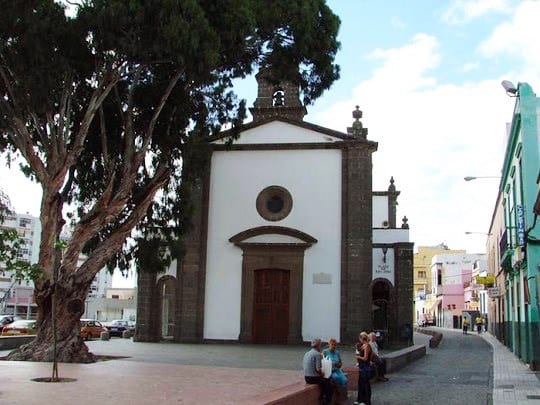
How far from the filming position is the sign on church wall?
26125 millimetres

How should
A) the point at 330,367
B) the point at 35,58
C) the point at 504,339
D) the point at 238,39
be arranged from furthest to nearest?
1. the point at 504,339
2. the point at 238,39
3. the point at 35,58
4. the point at 330,367

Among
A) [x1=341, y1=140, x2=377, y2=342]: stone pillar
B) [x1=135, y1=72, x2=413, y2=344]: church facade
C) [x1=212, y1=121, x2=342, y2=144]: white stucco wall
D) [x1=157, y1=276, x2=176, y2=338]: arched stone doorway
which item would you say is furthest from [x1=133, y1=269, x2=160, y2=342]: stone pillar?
[x1=341, y1=140, x2=377, y2=342]: stone pillar

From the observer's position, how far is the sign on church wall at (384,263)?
26.1 meters

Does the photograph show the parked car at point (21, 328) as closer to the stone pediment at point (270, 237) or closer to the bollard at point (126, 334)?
the bollard at point (126, 334)

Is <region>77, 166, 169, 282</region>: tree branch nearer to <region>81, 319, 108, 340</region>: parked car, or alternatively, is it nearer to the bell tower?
the bell tower

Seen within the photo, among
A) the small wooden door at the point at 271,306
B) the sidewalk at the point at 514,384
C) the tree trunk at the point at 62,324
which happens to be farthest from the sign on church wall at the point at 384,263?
the tree trunk at the point at 62,324

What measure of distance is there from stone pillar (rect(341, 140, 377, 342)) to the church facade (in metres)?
0.04

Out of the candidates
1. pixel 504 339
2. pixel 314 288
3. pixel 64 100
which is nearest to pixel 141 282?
pixel 314 288

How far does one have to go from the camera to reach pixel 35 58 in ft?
47.8

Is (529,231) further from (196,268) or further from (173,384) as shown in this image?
(196,268)

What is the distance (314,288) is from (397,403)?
13168 millimetres

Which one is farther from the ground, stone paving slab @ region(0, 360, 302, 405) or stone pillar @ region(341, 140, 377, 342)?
stone pillar @ region(341, 140, 377, 342)

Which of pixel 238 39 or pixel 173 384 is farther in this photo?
pixel 238 39

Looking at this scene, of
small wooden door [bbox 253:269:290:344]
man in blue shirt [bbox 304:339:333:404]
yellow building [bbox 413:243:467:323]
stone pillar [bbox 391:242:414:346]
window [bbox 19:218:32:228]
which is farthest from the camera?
yellow building [bbox 413:243:467:323]
